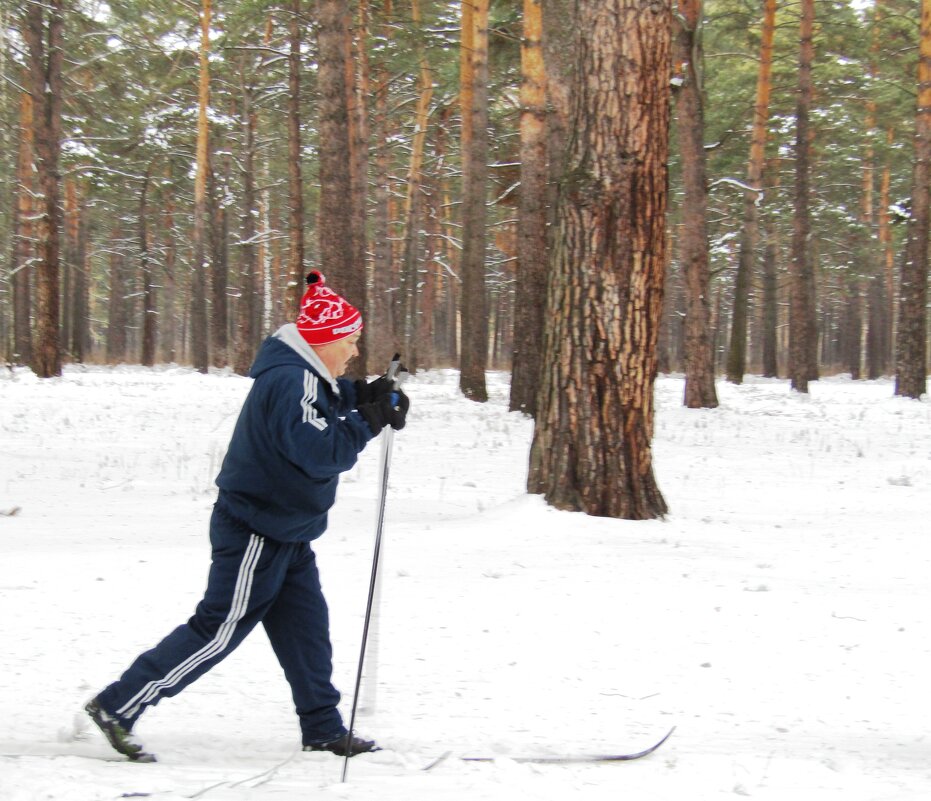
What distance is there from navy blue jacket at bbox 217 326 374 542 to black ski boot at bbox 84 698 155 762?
0.80m

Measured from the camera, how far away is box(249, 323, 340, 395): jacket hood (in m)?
3.27

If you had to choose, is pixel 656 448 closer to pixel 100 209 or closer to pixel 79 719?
pixel 79 719

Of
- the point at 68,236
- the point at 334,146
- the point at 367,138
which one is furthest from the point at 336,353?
the point at 68,236

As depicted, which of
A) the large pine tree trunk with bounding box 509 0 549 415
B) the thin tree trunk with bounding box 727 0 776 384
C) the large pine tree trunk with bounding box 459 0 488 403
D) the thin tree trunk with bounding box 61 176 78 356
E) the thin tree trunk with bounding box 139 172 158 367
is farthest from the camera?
the thin tree trunk with bounding box 61 176 78 356

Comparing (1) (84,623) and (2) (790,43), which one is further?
(2) (790,43)

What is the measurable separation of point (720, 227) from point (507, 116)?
17.6 metres

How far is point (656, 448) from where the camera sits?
11.5 meters

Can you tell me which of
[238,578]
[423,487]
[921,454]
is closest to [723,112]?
[921,454]

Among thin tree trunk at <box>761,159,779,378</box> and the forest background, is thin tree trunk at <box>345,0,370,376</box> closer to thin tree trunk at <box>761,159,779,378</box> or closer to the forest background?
the forest background

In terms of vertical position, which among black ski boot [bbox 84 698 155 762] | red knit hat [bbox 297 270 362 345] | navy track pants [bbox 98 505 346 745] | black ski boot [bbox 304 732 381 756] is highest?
red knit hat [bbox 297 270 362 345]

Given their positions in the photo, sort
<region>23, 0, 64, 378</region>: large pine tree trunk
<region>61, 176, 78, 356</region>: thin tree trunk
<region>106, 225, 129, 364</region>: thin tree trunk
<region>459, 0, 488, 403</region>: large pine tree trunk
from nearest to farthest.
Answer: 1. <region>459, 0, 488, 403</region>: large pine tree trunk
2. <region>23, 0, 64, 378</region>: large pine tree trunk
3. <region>61, 176, 78, 356</region>: thin tree trunk
4. <region>106, 225, 129, 364</region>: thin tree trunk

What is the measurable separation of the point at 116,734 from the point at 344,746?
2.58ft

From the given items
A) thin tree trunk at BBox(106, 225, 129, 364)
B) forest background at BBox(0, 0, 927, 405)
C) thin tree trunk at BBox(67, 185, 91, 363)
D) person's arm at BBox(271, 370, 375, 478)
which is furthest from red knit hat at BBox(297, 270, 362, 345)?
thin tree trunk at BBox(106, 225, 129, 364)

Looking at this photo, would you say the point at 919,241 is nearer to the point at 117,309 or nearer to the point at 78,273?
the point at 78,273
